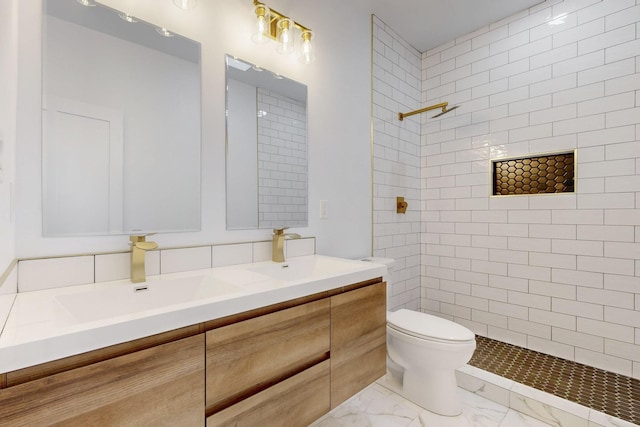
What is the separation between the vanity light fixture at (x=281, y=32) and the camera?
1.54 m

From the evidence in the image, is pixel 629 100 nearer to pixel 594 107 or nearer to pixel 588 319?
pixel 594 107

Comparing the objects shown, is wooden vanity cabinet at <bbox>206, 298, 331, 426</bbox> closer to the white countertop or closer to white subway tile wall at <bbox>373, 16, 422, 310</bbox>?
the white countertop

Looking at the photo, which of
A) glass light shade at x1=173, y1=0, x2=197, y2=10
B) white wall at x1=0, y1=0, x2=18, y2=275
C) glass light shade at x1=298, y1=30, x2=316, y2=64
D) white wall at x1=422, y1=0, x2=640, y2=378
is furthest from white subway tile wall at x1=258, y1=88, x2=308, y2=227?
white wall at x1=422, y1=0, x2=640, y2=378

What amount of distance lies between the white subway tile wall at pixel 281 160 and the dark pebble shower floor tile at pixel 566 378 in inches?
64.6

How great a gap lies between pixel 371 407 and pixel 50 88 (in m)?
2.13

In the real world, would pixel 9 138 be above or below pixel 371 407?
above

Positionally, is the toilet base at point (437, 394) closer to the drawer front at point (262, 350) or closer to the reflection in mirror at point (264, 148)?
the drawer front at point (262, 350)

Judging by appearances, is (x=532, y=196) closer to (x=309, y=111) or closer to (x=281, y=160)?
(x=309, y=111)

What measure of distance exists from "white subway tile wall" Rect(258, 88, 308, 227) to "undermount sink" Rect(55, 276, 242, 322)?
53cm

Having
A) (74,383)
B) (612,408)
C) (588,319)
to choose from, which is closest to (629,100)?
(588,319)

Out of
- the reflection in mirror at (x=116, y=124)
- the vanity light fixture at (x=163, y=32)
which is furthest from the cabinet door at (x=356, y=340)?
the vanity light fixture at (x=163, y=32)

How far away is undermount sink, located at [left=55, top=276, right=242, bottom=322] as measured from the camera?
3.08 ft

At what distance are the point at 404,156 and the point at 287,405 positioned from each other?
7.16 ft

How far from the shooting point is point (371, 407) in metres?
1.73
